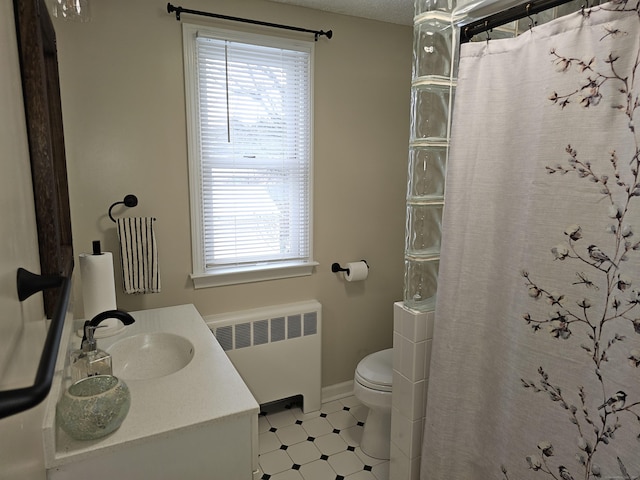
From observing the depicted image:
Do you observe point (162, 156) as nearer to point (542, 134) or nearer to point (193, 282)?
point (193, 282)

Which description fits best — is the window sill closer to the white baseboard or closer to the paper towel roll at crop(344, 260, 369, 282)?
the paper towel roll at crop(344, 260, 369, 282)

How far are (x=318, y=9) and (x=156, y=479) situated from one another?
7.79ft

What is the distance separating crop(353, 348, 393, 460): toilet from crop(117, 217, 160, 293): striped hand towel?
3.90 feet

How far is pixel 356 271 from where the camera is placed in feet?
8.60

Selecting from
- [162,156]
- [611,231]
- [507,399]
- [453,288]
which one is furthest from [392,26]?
[507,399]

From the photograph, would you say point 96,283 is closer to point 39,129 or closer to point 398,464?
point 39,129

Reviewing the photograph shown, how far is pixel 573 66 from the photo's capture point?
113 cm

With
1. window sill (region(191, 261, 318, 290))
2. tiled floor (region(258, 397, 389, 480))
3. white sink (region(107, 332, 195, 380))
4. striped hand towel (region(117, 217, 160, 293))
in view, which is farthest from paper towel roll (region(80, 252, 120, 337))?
tiled floor (region(258, 397, 389, 480))

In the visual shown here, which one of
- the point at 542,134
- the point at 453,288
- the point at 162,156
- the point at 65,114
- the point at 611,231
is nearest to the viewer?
the point at 611,231

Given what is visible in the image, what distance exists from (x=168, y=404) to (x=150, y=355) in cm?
56

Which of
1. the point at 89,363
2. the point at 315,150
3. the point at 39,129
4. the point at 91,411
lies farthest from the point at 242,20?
the point at 91,411

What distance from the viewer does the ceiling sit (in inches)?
89.1

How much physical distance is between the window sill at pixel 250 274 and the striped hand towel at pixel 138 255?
0.25 metres

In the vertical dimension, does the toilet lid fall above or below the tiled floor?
above
